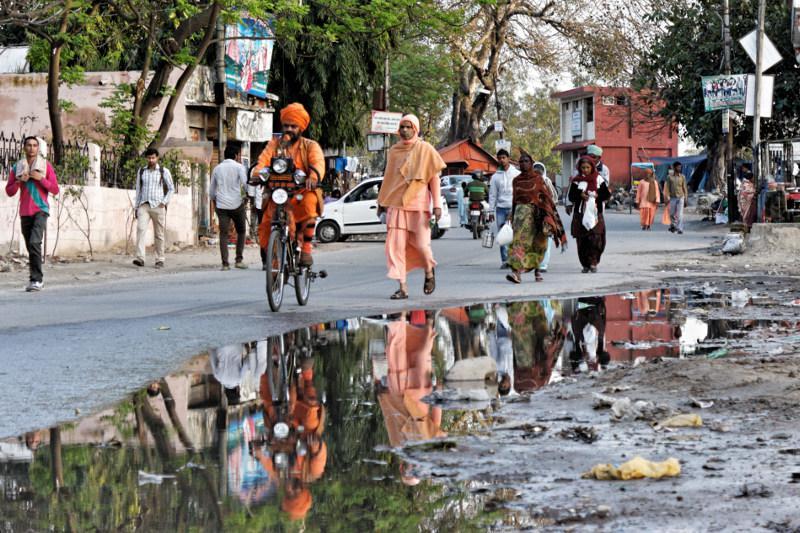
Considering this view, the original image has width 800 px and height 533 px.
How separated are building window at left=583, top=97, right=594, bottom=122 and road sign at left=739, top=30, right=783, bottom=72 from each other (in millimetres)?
56939

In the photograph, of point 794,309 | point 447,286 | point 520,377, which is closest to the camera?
point 520,377

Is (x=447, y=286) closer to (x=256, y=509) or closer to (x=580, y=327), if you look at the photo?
(x=580, y=327)

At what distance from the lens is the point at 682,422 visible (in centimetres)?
612

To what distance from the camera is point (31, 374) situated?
807 cm

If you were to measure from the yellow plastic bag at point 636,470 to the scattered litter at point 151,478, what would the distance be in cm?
167

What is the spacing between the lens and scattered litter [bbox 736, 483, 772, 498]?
15.1 ft

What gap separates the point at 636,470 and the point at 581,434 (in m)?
0.94

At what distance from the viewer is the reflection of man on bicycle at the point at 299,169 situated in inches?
491

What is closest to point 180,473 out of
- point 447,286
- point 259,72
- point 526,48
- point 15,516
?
point 15,516

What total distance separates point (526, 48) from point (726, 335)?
39.8m

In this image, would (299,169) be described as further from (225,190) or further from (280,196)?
(225,190)

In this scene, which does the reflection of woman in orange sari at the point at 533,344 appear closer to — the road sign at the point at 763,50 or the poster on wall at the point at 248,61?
the road sign at the point at 763,50

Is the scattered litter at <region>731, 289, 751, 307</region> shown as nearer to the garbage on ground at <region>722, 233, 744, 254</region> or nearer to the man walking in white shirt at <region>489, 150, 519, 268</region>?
the man walking in white shirt at <region>489, 150, 519, 268</region>

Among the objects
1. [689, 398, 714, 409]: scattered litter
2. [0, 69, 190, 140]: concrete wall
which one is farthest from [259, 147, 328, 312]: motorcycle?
[0, 69, 190, 140]: concrete wall
